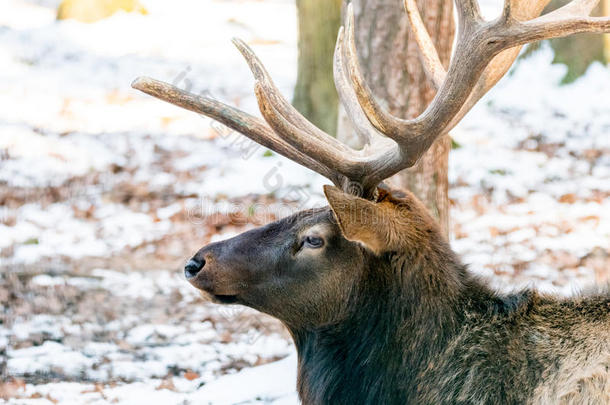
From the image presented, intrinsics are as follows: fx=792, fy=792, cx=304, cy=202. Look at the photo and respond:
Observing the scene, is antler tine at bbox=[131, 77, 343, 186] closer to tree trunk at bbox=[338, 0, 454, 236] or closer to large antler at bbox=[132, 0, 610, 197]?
large antler at bbox=[132, 0, 610, 197]

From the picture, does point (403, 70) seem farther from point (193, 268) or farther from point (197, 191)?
point (197, 191)

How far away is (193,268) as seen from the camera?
3.98m

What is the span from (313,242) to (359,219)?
1.28ft

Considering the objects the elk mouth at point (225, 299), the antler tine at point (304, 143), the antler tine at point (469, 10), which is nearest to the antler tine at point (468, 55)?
the antler tine at point (469, 10)

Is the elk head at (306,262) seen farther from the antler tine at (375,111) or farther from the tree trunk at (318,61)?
the tree trunk at (318,61)

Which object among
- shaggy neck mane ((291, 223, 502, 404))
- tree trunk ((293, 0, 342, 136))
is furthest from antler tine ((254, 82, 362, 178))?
tree trunk ((293, 0, 342, 136))

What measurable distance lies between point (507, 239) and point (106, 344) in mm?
4115

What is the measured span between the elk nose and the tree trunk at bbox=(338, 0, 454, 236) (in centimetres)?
213

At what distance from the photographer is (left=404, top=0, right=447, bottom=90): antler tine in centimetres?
450

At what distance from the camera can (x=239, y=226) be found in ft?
28.3

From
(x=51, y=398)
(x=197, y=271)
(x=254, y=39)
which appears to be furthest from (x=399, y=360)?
(x=254, y=39)

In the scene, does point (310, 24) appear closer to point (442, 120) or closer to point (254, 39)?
point (442, 120)

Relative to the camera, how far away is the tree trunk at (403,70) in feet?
18.7

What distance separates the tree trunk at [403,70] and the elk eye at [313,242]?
6.22ft
